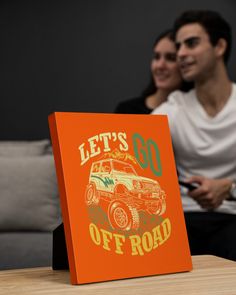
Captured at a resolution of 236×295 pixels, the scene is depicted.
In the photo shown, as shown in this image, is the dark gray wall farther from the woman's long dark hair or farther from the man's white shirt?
the man's white shirt

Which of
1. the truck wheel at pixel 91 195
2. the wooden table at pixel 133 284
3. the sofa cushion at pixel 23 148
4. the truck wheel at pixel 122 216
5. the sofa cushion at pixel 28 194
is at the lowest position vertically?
the wooden table at pixel 133 284

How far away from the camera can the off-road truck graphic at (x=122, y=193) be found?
3.05 feet

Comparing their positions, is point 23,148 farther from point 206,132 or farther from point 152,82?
point 206,132

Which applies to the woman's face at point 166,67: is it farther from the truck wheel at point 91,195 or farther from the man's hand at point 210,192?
the truck wheel at point 91,195

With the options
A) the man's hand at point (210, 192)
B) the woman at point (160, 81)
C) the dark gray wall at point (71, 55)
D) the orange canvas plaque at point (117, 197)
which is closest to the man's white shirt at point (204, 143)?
the man's hand at point (210, 192)

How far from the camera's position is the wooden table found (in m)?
0.84

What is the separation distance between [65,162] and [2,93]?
6.32 feet

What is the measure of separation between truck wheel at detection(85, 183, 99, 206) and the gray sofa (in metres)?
1.15

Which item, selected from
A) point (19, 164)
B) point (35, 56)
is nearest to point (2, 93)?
point (35, 56)

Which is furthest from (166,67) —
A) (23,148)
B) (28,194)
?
(28,194)

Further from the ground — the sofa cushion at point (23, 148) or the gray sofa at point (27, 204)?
the sofa cushion at point (23, 148)

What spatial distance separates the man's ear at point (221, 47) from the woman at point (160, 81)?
0.20 meters

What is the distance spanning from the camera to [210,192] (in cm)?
192

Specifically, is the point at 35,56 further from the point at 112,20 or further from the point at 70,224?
the point at 70,224
